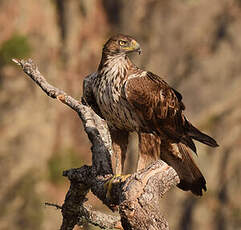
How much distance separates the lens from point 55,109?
21.5m

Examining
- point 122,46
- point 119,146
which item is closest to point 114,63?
point 122,46

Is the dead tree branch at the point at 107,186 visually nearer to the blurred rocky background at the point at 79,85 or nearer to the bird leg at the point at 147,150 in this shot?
the bird leg at the point at 147,150

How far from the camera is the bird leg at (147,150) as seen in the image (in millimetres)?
6906

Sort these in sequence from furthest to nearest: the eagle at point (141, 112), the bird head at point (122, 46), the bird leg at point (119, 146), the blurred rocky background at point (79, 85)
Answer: the blurred rocky background at point (79, 85) < the bird leg at point (119, 146) < the bird head at point (122, 46) < the eagle at point (141, 112)

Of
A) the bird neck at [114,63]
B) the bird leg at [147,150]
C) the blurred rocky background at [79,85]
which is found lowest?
the bird leg at [147,150]

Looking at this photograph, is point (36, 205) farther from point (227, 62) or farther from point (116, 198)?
point (116, 198)

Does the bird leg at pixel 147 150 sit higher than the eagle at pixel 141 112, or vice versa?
the eagle at pixel 141 112

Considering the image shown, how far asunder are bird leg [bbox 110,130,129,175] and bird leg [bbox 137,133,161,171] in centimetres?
31

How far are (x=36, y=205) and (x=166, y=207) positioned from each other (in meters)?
4.04

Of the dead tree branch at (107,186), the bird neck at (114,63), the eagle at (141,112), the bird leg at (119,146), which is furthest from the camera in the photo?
the bird leg at (119,146)

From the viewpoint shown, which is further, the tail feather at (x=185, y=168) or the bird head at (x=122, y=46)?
the tail feather at (x=185, y=168)

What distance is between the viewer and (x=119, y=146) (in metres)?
7.23

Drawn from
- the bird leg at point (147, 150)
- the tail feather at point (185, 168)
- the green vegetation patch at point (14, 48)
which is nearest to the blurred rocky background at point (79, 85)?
the green vegetation patch at point (14, 48)

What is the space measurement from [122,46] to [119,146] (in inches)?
45.4
